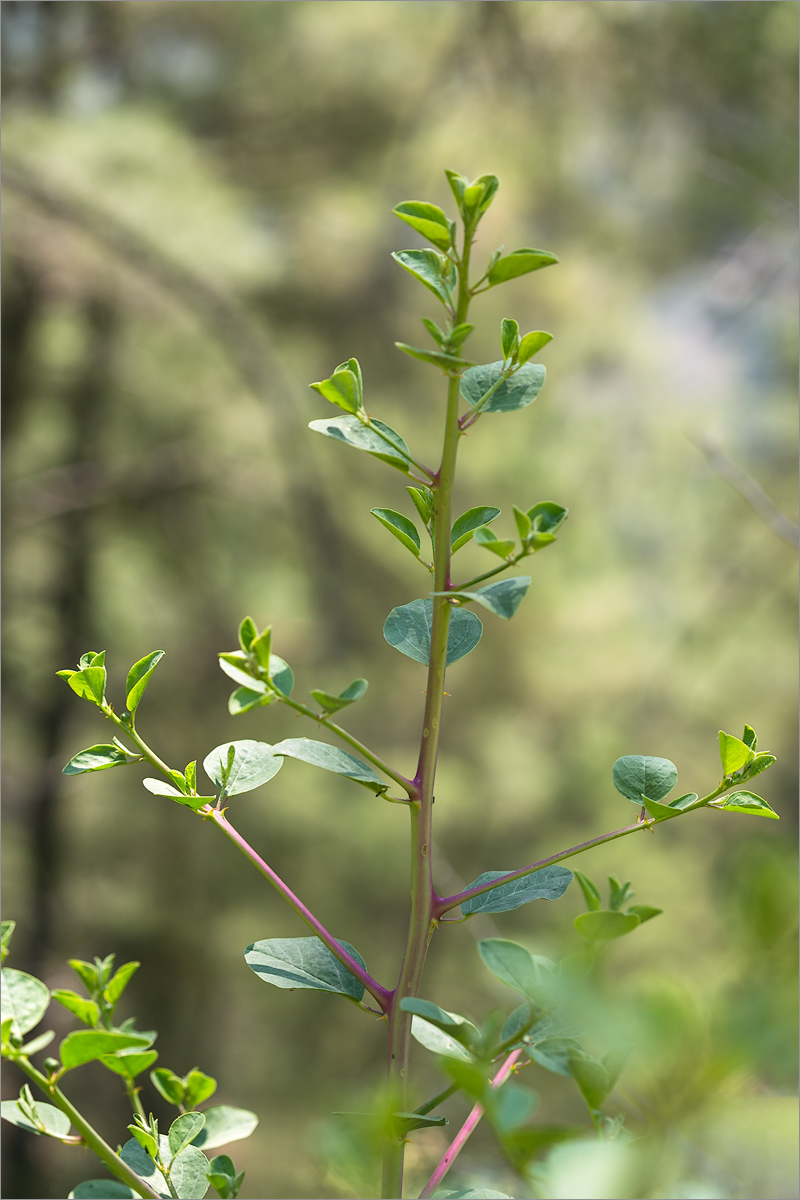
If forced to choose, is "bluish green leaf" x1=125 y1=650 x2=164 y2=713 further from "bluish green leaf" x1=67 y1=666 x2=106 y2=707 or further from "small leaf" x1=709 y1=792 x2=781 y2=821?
"small leaf" x1=709 y1=792 x2=781 y2=821

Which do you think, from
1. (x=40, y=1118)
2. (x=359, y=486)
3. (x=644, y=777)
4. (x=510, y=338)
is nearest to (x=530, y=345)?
(x=510, y=338)

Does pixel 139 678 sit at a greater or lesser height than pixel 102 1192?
greater

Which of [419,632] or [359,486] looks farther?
[359,486]

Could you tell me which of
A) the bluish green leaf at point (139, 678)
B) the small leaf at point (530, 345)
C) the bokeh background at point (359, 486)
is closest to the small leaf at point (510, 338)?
the small leaf at point (530, 345)

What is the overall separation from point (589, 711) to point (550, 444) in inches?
34.5

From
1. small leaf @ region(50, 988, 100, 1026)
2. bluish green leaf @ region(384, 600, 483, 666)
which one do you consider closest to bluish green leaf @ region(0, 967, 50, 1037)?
small leaf @ region(50, 988, 100, 1026)

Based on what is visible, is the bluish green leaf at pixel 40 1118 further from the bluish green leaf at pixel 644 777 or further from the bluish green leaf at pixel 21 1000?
the bluish green leaf at pixel 644 777

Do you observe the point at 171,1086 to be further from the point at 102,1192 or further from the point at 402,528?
the point at 402,528

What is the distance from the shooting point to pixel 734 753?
0.20 metres

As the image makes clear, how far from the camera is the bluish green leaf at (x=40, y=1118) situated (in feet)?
0.63

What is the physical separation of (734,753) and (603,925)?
2.4 inches

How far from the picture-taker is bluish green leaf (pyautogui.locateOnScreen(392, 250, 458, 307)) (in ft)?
0.63

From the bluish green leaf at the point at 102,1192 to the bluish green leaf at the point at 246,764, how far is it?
9cm

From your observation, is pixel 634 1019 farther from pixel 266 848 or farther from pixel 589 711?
pixel 589 711
